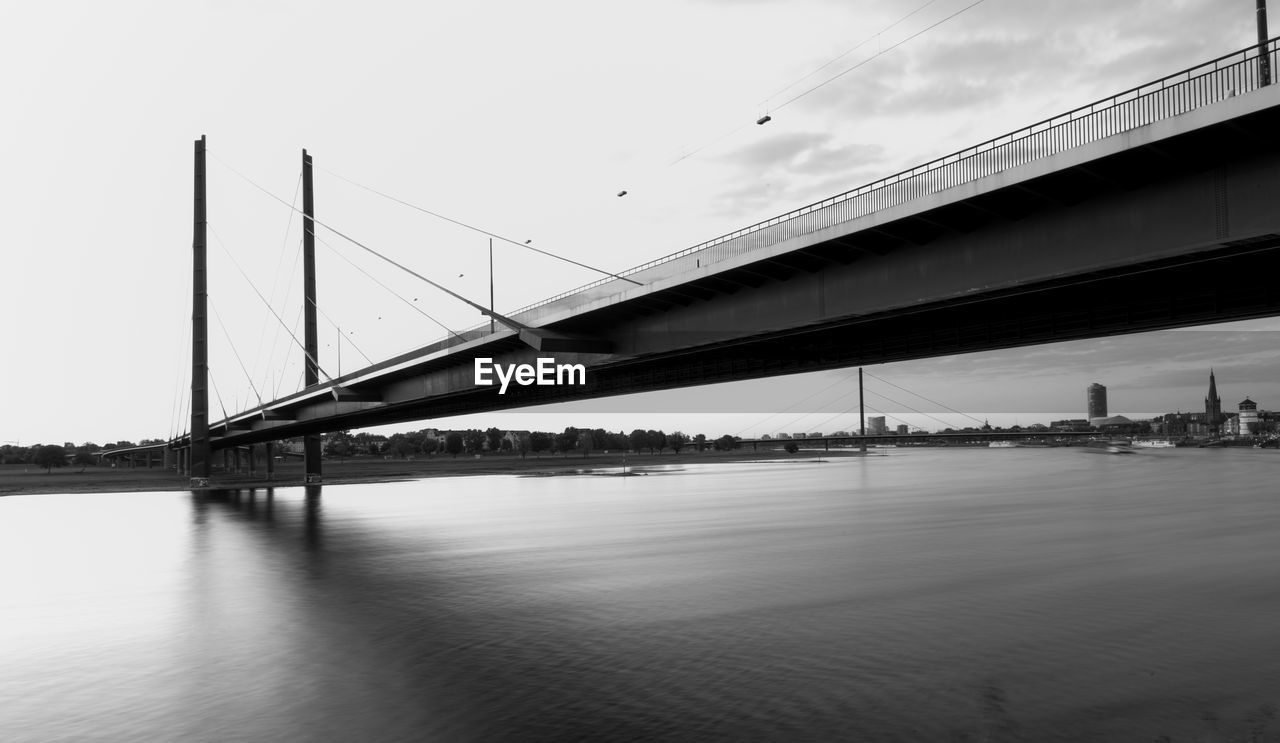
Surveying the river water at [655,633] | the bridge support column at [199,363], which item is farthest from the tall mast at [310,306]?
the river water at [655,633]

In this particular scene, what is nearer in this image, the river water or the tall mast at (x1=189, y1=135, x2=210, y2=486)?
the river water

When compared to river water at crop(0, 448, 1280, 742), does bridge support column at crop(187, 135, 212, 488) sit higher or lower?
higher

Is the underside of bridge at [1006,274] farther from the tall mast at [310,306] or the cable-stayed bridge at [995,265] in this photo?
the tall mast at [310,306]

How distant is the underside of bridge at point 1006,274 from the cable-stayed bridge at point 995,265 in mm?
50

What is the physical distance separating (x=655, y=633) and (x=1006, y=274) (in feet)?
41.7

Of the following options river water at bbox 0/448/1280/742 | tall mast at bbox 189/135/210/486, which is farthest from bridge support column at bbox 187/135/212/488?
river water at bbox 0/448/1280/742

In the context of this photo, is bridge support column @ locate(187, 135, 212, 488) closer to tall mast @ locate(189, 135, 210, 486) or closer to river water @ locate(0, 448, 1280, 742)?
tall mast @ locate(189, 135, 210, 486)

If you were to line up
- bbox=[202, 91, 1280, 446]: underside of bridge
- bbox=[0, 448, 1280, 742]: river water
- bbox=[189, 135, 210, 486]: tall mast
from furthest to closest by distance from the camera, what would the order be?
1. bbox=[189, 135, 210, 486]: tall mast
2. bbox=[202, 91, 1280, 446]: underside of bridge
3. bbox=[0, 448, 1280, 742]: river water

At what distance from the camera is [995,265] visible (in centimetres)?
2278

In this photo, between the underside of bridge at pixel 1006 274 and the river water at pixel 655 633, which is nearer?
the river water at pixel 655 633

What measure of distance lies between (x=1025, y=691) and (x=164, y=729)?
12751 millimetres

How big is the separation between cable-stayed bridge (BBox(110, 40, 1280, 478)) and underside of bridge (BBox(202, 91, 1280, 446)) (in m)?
0.05

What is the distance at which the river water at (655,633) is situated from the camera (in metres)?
12.6

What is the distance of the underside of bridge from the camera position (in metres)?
18.1
